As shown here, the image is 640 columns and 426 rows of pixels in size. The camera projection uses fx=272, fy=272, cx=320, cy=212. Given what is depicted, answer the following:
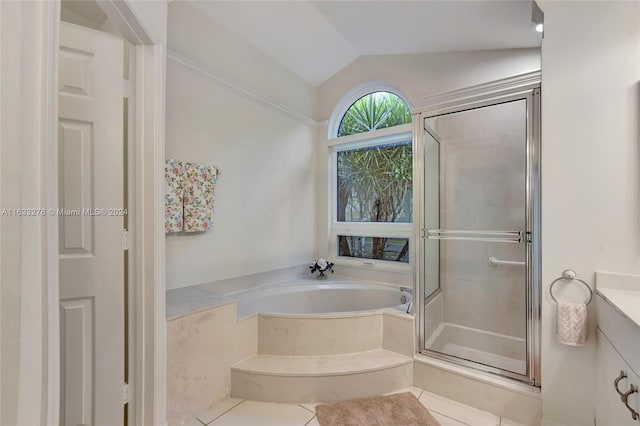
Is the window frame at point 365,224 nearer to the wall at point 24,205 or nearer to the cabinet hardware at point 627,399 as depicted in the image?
the cabinet hardware at point 627,399

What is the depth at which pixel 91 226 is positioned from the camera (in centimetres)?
125

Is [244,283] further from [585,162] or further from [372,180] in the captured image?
[585,162]

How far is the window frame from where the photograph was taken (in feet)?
9.66

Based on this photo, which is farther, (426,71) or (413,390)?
(426,71)

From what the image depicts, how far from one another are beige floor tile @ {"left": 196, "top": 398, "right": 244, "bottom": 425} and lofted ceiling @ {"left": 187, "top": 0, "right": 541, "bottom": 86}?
9.58 ft

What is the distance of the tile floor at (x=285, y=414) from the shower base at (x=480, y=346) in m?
0.31

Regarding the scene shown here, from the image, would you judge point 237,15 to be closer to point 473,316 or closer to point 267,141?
point 267,141

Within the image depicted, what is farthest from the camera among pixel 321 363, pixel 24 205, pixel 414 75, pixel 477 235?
pixel 414 75

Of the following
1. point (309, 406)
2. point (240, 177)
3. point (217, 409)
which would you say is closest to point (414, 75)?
point (240, 177)

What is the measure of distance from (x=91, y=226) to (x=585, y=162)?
247 cm

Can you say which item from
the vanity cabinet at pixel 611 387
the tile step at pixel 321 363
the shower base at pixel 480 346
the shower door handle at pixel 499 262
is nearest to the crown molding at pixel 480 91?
the shower door handle at pixel 499 262

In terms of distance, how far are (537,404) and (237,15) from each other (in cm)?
347

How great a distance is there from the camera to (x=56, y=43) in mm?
730

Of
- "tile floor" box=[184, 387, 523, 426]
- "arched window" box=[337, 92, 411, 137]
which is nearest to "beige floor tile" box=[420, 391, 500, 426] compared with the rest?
"tile floor" box=[184, 387, 523, 426]
